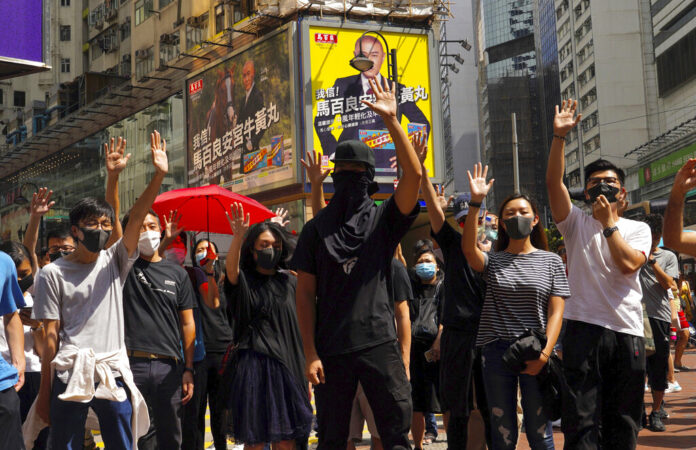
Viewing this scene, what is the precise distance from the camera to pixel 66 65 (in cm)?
6681

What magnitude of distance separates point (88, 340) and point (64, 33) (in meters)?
67.8

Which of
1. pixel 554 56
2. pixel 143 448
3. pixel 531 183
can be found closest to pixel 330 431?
pixel 143 448

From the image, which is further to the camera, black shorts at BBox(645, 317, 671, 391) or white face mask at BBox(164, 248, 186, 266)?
black shorts at BBox(645, 317, 671, 391)

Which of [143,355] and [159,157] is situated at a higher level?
[159,157]

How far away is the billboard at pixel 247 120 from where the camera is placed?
28453 millimetres

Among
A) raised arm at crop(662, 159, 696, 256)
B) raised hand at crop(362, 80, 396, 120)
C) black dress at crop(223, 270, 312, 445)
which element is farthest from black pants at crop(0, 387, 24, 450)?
raised arm at crop(662, 159, 696, 256)

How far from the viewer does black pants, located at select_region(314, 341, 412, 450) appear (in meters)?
4.22

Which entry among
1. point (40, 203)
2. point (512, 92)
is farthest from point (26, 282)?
point (512, 92)

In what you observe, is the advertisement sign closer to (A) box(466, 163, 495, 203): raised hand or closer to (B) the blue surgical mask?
(B) the blue surgical mask

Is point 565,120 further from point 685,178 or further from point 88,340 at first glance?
point 88,340

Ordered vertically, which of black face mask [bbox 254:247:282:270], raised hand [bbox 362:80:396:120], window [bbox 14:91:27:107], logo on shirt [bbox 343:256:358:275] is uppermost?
window [bbox 14:91:27:107]

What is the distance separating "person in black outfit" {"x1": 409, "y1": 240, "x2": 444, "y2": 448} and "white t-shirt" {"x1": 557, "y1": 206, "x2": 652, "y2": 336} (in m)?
1.83

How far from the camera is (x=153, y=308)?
561 centimetres

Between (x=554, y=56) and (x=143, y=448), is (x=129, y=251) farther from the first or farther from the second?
(x=554, y=56)
